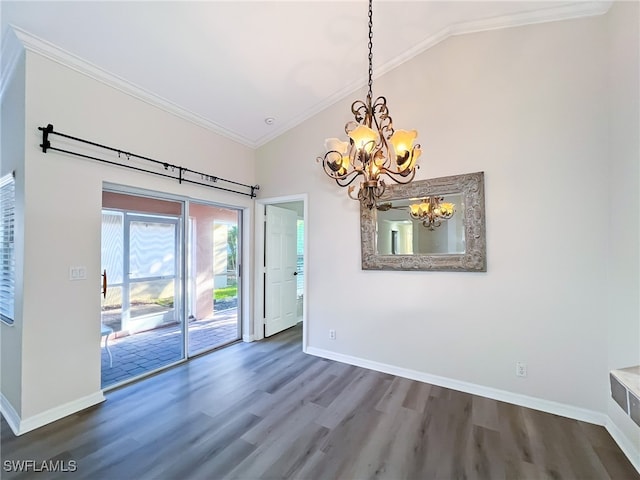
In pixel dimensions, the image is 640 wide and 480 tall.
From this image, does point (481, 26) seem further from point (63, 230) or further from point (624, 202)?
point (63, 230)

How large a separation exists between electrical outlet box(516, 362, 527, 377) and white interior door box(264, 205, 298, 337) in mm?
3205

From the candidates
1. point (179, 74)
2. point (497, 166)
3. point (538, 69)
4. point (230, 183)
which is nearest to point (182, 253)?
point (230, 183)

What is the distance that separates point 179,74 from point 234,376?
126 inches

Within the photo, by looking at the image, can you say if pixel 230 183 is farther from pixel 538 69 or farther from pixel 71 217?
pixel 538 69

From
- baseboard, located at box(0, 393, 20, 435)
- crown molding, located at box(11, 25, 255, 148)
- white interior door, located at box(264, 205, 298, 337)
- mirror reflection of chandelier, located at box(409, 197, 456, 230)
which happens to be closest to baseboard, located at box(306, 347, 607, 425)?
white interior door, located at box(264, 205, 298, 337)

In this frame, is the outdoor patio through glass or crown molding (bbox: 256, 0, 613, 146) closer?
crown molding (bbox: 256, 0, 613, 146)

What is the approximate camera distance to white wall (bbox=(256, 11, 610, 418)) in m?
2.32

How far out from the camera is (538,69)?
2.50 meters

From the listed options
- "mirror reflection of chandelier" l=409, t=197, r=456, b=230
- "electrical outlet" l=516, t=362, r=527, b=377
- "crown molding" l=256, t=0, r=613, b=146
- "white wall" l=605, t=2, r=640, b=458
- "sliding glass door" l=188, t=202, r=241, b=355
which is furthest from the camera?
"sliding glass door" l=188, t=202, r=241, b=355

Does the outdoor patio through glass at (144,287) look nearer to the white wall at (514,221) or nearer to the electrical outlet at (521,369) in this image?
the white wall at (514,221)

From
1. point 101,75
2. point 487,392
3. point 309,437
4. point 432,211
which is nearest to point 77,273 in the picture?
point 101,75

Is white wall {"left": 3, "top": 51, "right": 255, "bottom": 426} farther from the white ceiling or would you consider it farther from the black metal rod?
the white ceiling

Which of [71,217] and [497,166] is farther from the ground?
[497,166]

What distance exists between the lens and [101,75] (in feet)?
8.38
